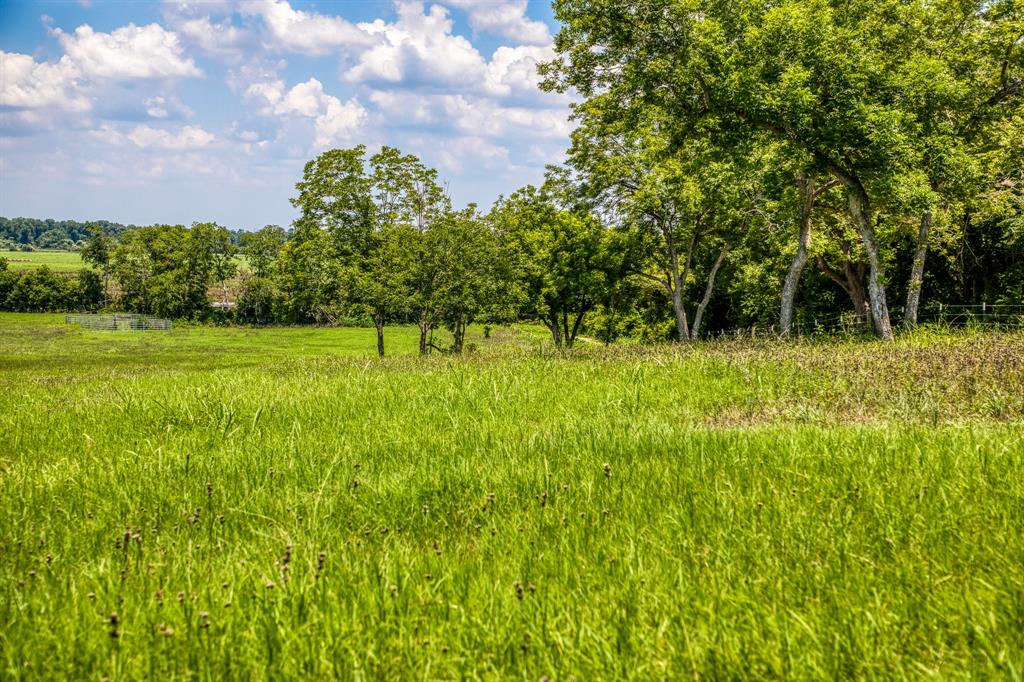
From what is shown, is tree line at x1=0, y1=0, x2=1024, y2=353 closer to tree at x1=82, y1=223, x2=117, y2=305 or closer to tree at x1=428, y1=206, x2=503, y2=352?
tree at x1=428, y1=206, x2=503, y2=352

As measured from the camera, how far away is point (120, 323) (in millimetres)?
92625

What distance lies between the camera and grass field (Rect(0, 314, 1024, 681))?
2.35 m

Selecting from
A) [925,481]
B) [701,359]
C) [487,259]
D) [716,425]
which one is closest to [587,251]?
[487,259]

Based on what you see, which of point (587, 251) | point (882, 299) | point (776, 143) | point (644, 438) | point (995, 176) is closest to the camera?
point (644, 438)

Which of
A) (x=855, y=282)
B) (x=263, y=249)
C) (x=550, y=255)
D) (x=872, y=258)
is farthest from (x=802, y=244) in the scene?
(x=263, y=249)

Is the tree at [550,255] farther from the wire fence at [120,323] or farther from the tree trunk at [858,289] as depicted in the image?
the wire fence at [120,323]

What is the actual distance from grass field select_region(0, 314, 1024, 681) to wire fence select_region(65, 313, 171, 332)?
330ft

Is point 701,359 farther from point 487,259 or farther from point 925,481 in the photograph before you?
point 487,259

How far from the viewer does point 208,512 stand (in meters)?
4.26

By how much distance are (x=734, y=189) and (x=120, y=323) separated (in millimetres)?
97435

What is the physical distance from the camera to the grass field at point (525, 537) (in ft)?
7.70

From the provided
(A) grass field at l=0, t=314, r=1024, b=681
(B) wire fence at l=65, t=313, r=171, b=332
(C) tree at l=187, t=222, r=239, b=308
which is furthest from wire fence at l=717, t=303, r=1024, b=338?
(C) tree at l=187, t=222, r=239, b=308

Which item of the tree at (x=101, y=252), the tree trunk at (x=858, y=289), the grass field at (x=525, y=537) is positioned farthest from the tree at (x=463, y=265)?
the tree at (x=101, y=252)

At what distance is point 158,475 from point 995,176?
31795 millimetres
